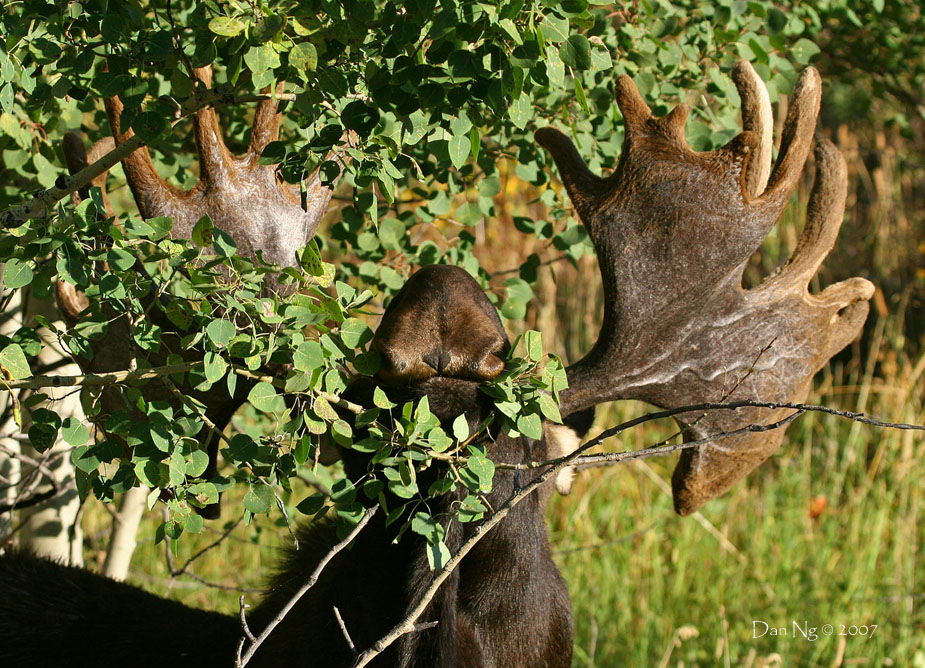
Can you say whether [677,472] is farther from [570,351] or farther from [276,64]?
[570,351]

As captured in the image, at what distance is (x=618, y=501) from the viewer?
5.55m

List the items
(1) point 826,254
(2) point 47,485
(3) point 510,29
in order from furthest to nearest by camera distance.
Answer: (2) point 47,485 → (1) point 826,254 → (3) point 510,29

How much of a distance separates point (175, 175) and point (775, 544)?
11.8ft

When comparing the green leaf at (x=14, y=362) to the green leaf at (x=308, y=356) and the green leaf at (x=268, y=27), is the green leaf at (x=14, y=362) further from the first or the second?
the green leaf at (x=268, y=27)

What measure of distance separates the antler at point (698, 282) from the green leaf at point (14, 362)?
42.9 inches

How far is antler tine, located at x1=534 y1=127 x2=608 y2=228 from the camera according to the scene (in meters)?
2.38

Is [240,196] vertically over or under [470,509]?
over

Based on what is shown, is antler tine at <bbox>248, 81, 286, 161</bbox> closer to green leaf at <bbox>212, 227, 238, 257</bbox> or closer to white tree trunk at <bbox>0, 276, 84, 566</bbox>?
green leaf at <bbox>212, 227, 238, 257</bbox>

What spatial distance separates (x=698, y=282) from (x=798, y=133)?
442mm

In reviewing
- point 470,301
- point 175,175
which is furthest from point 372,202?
point 175,175

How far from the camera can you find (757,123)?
7.72 ft

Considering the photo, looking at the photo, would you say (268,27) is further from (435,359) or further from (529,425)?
(529,425)

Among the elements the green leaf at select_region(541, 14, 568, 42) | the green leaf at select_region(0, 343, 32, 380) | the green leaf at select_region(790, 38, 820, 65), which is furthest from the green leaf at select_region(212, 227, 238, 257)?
the green leaf at select_region(790, 38, 820, 65)

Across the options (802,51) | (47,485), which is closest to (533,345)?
(802,51)
